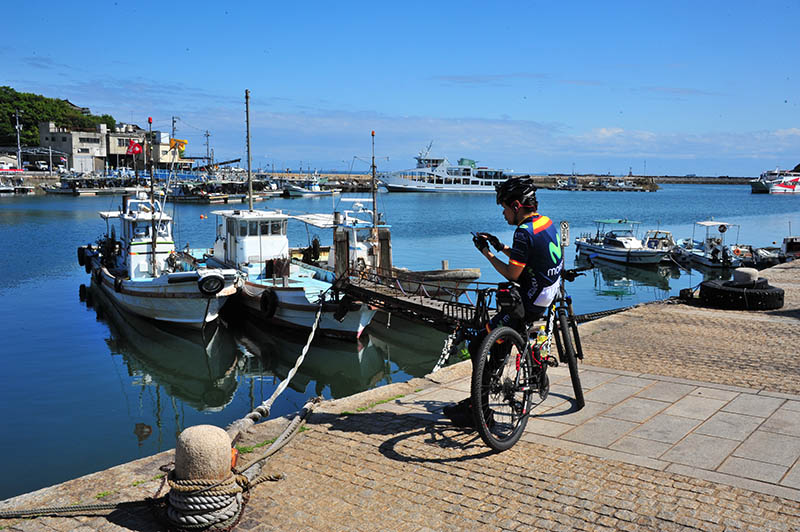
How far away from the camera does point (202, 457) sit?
480 cm

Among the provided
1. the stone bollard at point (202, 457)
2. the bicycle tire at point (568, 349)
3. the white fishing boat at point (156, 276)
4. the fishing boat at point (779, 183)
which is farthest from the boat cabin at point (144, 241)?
the fishing boat at point (779, 183)

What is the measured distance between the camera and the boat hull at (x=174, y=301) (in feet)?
67.6

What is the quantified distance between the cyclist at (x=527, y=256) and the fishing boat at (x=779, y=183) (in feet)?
532

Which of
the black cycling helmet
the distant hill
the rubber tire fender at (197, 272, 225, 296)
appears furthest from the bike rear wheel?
the distant hill

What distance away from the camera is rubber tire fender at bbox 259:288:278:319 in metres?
20.2

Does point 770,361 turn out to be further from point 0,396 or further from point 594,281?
point 594,281

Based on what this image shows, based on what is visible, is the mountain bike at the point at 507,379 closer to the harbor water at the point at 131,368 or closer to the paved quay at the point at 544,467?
the paved quay at the point at 544,467

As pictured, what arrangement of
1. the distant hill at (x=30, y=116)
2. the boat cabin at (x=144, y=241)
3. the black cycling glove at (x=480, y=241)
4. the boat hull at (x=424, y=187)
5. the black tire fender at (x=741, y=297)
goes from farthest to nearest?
1. the boat hull at (x=424, y=187)
2. the distant hill at (x=30, y=116)
3. the boat cabin at (x=144, y=241)
4. the black tire fender at (x=741, y=297)
5. the black cycling glove at (x=480, y=241)

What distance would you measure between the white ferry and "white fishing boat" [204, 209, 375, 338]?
11749 centimetres

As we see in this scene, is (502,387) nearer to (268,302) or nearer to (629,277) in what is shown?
(268,302)

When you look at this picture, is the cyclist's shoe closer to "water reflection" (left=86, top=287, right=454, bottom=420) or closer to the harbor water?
the harbor water

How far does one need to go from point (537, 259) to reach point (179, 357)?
15.6 metres

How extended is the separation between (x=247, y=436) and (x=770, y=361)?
7482mm

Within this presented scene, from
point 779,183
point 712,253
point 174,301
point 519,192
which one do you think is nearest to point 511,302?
point 519,192
